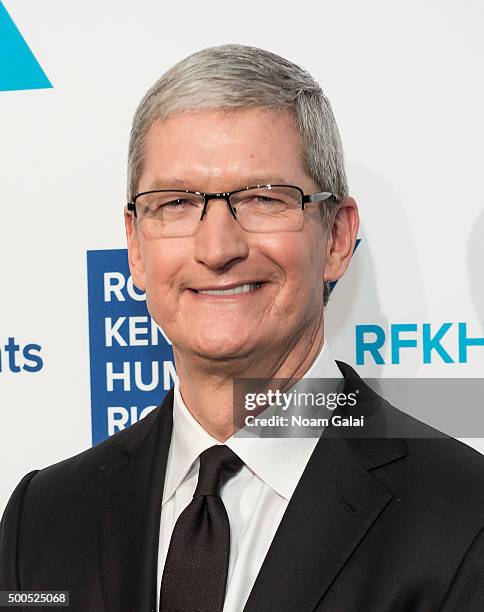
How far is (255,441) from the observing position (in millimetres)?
1438

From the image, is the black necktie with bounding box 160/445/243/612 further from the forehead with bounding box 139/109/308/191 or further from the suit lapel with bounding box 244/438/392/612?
the forehead with bounding box 139/109/308/191

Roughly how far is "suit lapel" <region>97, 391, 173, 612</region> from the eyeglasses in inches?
14.6

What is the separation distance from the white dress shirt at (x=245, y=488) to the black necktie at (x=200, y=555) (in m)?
0.03

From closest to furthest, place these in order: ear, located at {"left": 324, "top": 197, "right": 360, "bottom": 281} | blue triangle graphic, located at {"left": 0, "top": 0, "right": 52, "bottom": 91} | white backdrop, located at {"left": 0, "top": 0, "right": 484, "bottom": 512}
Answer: ear, located at {"left": 324, "top": 197, "right": 360, "bottom": 281} < white backdrop, located at {"left": 0, "top": 0, "right": 484, "bottom": 512} < blue triangle graphic, located at {"left": 0, "top": 0, "right": 52, "bottom": 91}

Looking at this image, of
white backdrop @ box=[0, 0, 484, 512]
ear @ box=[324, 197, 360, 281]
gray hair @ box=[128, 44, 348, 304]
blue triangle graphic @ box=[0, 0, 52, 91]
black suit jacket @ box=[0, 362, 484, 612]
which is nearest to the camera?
black suit jacket @ box=[0, 362, 484, 612]

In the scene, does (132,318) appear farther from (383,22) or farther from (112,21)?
(383,22)

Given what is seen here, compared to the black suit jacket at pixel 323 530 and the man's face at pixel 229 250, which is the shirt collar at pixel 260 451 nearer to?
the black suit jacket at pixel 323 530

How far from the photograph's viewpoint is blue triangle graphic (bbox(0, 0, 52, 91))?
1.98 meters

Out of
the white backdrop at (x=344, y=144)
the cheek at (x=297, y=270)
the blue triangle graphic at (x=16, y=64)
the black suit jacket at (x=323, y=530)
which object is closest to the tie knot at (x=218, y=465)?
the black suit jacket at (x=323, y=530)

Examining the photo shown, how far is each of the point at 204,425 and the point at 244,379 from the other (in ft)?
0.36

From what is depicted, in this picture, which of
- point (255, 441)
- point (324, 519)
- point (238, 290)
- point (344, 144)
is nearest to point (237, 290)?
point (238, 290)

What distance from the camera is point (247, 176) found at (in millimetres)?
1366

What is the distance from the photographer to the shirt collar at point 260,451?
1421 mm

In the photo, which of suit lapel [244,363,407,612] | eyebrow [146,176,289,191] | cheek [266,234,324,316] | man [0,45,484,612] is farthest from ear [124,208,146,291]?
suit lapel [244,363,407,612]
